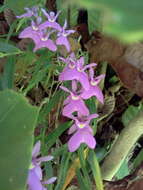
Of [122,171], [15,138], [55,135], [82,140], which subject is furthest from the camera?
[122,171]

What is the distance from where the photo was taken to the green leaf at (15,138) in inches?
12.8

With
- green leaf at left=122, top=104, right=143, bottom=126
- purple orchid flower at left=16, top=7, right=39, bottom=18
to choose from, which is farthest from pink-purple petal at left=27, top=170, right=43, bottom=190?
green leaf at left=122, top=104, right=143, bottom=126

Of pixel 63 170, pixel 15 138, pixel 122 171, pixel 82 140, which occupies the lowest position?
pixel 122 171

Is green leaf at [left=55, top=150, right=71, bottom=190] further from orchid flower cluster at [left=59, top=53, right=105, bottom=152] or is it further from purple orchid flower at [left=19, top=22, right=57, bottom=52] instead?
purple orchid flower at [left=19, top=22, right=57, bottom=52]

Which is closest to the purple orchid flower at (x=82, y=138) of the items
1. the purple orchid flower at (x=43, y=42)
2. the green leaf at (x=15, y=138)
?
the purple orchid flower at (x=43, y=42)

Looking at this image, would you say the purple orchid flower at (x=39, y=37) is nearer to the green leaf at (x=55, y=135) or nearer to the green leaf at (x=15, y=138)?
the green leaf at (x=55, y=135)

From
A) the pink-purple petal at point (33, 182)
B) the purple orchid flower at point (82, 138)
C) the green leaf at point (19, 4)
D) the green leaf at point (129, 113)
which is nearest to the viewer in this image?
the pink-purple petal at point (33, 182)

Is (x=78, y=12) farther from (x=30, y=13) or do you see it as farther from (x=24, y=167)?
(x=24, y=167)

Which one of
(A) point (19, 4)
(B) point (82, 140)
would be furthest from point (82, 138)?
(A) point (19, 4)

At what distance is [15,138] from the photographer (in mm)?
328

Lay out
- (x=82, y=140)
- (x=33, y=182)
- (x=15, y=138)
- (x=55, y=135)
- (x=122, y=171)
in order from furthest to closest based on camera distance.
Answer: (x=122, y=171), (x=55, y=135), (x=82, y=140), (x=33, y=182), (x=15, y=138)

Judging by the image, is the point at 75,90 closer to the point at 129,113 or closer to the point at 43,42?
the point at 43,42

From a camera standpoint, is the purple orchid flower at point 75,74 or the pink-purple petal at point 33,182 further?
the purple orchid flower at point 75,74

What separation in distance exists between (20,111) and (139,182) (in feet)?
1.68
